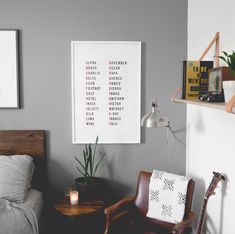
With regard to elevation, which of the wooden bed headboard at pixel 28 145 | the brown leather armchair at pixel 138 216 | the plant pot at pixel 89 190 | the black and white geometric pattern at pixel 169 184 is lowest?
the brown leather armchair at pixel 138 216

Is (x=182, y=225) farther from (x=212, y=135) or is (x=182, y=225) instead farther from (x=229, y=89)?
(x=229, y=89)

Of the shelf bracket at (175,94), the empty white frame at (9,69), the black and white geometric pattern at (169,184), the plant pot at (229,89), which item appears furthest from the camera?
the empty white frame at (9,69)

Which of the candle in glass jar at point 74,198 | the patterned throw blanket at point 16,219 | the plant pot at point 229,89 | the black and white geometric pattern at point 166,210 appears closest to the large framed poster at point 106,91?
the candle in glass jar at point 74,198

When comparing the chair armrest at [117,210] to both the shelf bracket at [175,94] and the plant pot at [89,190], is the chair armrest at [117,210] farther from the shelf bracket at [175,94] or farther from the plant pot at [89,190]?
the shelf bracket at [175,94]

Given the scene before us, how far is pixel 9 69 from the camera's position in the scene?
276cm

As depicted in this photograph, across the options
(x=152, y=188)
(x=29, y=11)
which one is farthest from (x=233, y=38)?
(x=29, y=11)

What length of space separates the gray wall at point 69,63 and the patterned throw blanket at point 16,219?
64 cm

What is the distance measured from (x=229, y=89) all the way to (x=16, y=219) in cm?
169

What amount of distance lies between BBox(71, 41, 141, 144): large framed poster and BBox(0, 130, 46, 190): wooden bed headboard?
1.12 feet

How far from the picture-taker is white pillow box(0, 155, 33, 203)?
94.0 inches

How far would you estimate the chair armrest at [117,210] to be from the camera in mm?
2312

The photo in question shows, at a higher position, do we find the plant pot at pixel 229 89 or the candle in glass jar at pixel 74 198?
the plant pot at pixel 229 89

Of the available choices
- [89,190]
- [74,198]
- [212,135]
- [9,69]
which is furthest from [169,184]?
[9,69]

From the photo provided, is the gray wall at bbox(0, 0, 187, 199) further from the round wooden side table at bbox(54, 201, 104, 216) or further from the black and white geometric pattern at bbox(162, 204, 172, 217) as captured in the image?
the black and white geometric pattern at bbox(162, 204, 172, 217)
